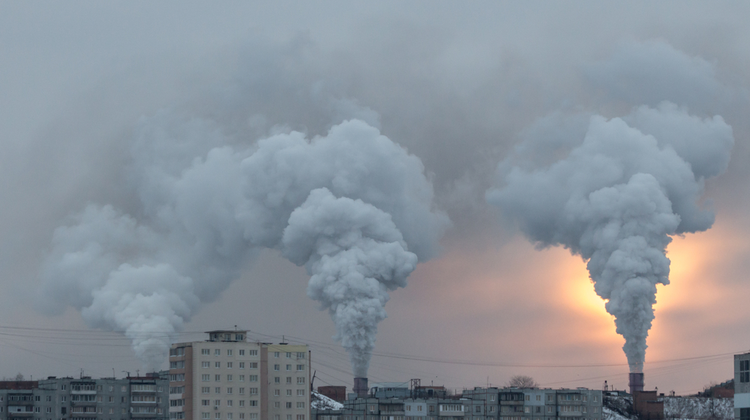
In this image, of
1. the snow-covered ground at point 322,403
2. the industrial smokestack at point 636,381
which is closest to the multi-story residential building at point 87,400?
the snow-covered ground at point 322,403

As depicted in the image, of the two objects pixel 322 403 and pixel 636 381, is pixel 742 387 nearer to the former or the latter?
pixel 636 381

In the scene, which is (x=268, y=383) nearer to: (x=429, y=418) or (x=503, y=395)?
(x=429, y=418)

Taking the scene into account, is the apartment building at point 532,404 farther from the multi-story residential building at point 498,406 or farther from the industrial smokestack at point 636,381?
the industrial smokestack at point 636,381

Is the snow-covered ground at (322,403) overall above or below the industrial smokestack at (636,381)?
below

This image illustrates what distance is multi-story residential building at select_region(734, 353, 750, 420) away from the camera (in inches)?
2724

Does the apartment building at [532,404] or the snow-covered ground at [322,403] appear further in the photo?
the snow-covered ground at [322,403]

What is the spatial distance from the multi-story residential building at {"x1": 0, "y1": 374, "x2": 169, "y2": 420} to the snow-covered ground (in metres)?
19.3

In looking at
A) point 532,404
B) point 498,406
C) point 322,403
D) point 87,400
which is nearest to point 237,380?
point 498,406

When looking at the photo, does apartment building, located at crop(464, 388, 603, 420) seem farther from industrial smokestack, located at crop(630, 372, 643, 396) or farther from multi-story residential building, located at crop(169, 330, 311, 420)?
multi-story residential building, located at crop(169, 330, 311, 420)

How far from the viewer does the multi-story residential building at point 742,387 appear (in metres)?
69.2

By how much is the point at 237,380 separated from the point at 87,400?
122 feet

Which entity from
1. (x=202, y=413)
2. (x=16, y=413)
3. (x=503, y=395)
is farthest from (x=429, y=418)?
(x=16, y=413)

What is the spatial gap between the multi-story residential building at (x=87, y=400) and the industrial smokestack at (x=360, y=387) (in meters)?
23.5

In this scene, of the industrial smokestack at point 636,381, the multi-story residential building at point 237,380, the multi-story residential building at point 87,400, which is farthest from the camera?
the industrial smokestack at point 636,381
